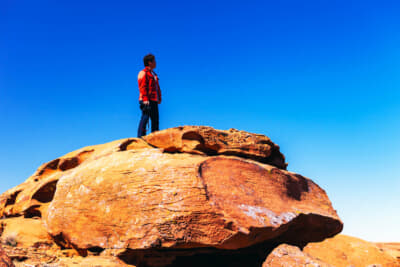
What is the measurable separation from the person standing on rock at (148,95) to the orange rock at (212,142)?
3.93 ft

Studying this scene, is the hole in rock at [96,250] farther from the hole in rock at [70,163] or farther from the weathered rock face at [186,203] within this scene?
→ the hole in rock at [70,163]

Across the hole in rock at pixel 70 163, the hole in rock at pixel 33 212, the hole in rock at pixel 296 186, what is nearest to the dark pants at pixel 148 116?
the hole in rock at pixel 70 163

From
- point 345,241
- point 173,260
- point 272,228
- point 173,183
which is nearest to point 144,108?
point 173,183

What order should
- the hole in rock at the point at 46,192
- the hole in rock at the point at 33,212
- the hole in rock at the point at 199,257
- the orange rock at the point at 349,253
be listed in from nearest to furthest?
the hole in rock at the point at 199,257 < the hole in rock at the point at 33,212 < the hole in rock at the point at 46,192 < the orange rock at the point at 349,253

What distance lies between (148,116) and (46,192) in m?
3.86

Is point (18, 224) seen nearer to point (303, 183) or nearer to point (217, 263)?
point (217, 263)

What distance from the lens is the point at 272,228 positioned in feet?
22.8

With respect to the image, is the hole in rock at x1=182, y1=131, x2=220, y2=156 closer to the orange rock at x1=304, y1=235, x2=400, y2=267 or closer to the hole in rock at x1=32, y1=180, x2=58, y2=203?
the hole in rock at x1=32, y1=180, x2=58, y2=203

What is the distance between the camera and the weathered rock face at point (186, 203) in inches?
258

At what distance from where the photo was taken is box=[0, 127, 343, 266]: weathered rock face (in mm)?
6561

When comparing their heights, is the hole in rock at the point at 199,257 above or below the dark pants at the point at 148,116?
below

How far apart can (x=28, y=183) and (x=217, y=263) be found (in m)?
7.88

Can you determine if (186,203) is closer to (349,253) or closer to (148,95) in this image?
(148,95)

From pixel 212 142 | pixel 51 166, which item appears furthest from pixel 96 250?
pixel 51 166
